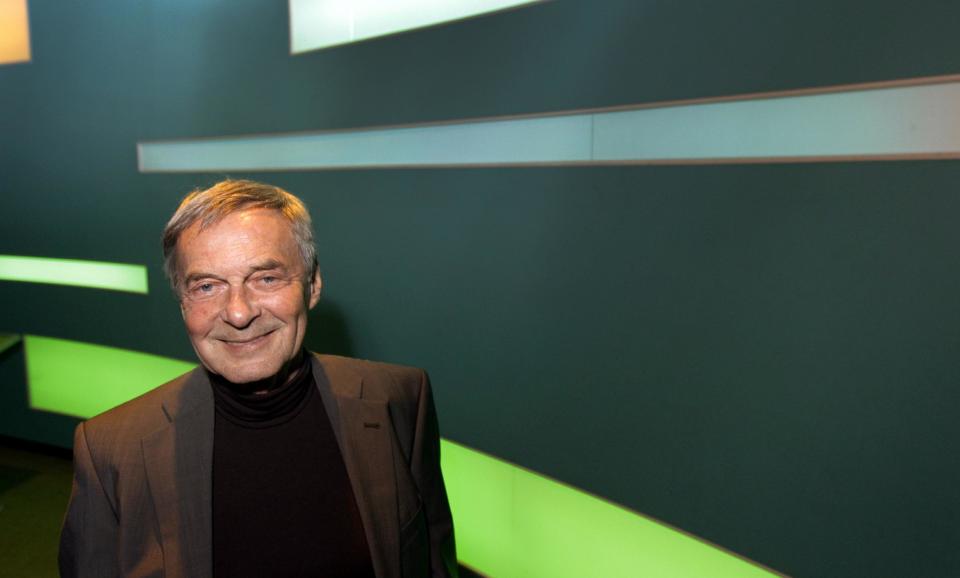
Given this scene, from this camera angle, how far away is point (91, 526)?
48.5 inches

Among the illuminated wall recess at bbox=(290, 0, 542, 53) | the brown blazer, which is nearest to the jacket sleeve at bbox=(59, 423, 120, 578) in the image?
the brown blazer

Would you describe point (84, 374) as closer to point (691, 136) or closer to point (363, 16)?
point (363, 16)

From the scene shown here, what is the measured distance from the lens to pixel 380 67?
2539 millimetres

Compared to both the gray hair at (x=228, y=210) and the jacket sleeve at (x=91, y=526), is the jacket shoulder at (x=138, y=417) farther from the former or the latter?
the gray hair at (x=228, y=210)

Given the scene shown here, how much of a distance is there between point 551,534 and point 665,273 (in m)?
1.10

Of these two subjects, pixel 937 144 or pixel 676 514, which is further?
pixel 676 514

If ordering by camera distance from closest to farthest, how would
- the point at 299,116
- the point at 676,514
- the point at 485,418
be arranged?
the point at 676,514
the point at 485,418
the point at 299,116

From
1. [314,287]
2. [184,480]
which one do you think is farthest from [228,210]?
[184,480]

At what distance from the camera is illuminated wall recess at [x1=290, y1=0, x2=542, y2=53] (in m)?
2.31

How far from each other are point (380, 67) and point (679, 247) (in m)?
1.37

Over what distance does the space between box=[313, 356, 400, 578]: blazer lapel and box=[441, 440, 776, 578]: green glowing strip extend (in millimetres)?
990

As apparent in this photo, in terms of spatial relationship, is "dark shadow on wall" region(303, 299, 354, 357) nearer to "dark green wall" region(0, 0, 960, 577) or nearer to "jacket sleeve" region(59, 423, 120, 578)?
"dark green wall" region(0, 0, 960, 577)

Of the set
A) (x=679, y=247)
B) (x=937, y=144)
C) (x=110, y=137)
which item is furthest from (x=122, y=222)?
(x=937, y=144)

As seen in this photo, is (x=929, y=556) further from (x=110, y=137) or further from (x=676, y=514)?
(x=110, y=137)
